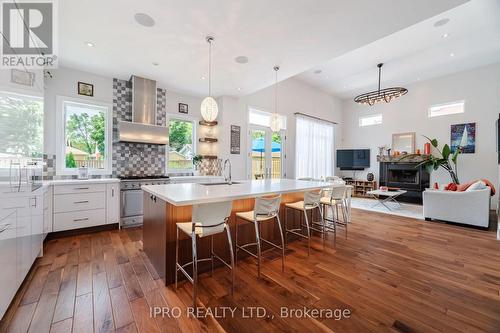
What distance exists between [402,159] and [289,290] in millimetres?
7018

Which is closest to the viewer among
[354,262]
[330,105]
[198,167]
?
[354,262]

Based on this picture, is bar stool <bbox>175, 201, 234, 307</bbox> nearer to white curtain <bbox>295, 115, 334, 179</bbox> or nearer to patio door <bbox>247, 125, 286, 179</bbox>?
patio door <bbox>247, 125, 286, 179</bbox>

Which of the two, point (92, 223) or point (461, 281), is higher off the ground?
point (92, 223)

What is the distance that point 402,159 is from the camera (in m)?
6.92

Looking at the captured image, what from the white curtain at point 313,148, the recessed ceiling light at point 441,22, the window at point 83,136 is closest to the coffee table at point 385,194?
the white curtain at point 313,148

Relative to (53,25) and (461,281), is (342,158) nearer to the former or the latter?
(461,281)

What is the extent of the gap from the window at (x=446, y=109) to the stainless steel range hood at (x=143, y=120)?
814 cm

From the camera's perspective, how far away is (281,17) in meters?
2.43

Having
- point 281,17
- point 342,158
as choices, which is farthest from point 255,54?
point 342,158

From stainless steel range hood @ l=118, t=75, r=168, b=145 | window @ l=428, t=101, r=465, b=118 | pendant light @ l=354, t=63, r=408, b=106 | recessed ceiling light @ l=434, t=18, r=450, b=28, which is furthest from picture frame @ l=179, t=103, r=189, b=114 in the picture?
window @ l=428, t=101, r=465, b=118

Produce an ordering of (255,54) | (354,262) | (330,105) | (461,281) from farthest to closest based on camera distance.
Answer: (330,105) → (255,54) → (354,262) → (461,281)

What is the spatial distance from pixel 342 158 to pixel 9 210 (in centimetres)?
879

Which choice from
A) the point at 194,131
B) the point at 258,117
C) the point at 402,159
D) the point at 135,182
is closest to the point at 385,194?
the point at 402,159

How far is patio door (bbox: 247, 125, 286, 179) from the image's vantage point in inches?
225
